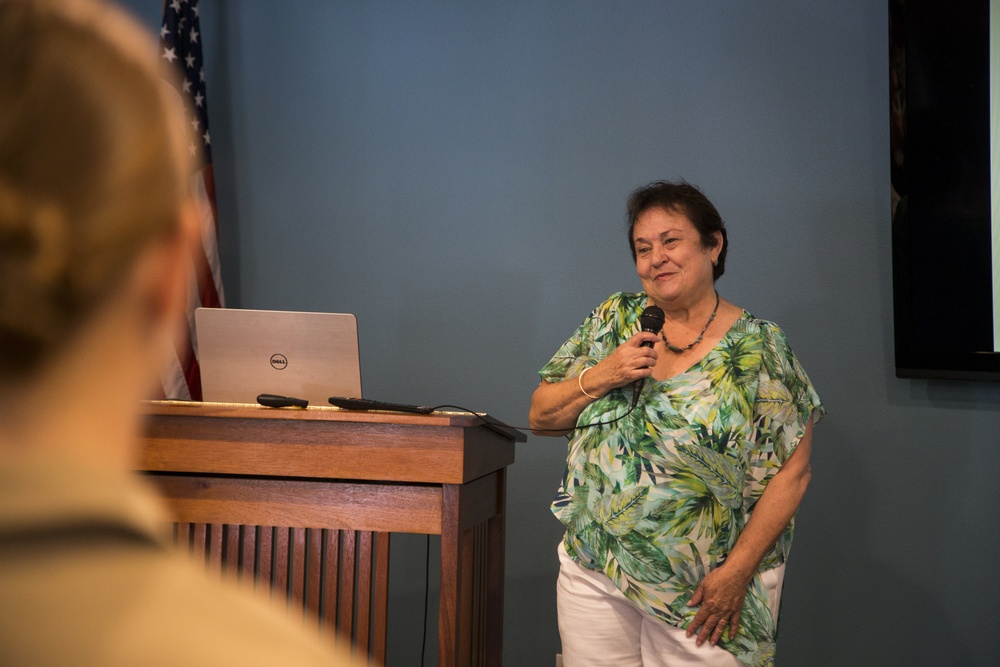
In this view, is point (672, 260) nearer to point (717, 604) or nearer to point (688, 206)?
point (688, 206)

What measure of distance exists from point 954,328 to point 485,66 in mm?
1980

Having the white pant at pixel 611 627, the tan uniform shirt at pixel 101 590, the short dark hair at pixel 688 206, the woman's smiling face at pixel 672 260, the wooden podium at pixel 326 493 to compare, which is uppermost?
the short dark hair at pixel 688 206

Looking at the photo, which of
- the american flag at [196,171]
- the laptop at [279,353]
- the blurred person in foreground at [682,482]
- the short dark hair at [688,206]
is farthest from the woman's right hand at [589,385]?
the american flag at [196,171]

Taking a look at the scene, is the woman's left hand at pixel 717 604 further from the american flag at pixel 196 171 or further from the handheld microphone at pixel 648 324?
the american flag at pixel 196 171

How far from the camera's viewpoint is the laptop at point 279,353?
7.95ft

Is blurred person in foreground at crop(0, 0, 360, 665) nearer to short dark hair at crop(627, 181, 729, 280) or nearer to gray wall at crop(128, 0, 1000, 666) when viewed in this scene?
short dark hair at crop(627, 181, 729, 280)

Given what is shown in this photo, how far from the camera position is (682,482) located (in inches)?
85.8

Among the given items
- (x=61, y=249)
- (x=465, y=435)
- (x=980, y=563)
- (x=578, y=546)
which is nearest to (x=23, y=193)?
(x=61, y=249)

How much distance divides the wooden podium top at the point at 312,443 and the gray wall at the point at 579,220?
142 cm

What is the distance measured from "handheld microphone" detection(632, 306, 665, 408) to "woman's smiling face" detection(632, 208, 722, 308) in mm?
130

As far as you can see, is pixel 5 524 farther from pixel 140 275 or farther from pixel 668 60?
pixel 668 60

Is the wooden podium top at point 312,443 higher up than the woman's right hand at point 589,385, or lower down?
lower down

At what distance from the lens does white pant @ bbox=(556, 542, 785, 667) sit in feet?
7.39

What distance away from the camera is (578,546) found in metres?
2.31
